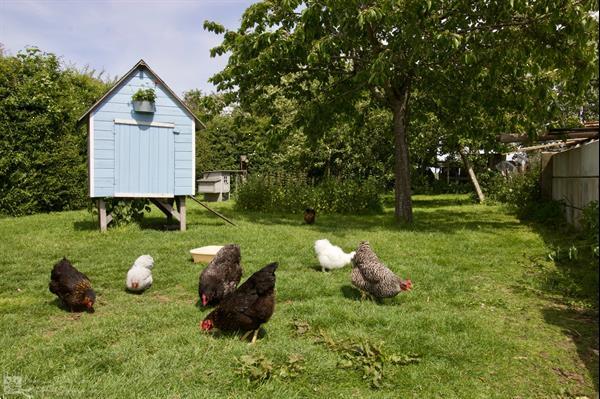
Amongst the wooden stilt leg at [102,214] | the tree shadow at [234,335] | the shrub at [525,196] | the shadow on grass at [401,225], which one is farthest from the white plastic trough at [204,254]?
the shrub at [525,196]

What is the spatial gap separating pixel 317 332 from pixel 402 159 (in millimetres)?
8933

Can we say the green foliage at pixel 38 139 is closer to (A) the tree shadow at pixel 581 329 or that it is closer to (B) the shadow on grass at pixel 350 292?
(B) the shadow on grass at pixel 350 292

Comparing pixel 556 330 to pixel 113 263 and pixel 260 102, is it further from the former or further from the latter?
pixel 260 102

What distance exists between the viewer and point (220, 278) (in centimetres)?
499

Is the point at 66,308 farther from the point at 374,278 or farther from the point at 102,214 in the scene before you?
the point at 102,214

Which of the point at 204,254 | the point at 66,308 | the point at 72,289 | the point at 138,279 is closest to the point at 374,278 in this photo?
the point at 138,279

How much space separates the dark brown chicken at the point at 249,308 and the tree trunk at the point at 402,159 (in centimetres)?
876

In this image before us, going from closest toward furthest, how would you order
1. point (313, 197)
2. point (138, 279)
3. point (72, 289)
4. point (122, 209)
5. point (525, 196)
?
1. point (72, 289)
2. point (138, 279)
3. point (122, 209)
4. point (525, 196)
5. point (313, 197)

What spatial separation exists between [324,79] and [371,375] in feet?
33.9

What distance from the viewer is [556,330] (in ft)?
14.2

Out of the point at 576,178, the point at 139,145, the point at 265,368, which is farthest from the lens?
the point at 139,145

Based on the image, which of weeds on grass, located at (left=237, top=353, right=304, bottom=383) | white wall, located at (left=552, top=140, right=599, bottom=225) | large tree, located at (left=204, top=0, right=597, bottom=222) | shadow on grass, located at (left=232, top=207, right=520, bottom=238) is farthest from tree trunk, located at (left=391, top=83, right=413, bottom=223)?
weeds on grass, located at (left=237, top=353, right=304, bottom=383)

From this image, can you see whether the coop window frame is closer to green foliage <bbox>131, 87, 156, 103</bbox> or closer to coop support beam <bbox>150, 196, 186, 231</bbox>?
green foliage <bbox>131, 87, 156, 103</bbox>

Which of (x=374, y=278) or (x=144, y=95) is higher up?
(x=144, y=95)
